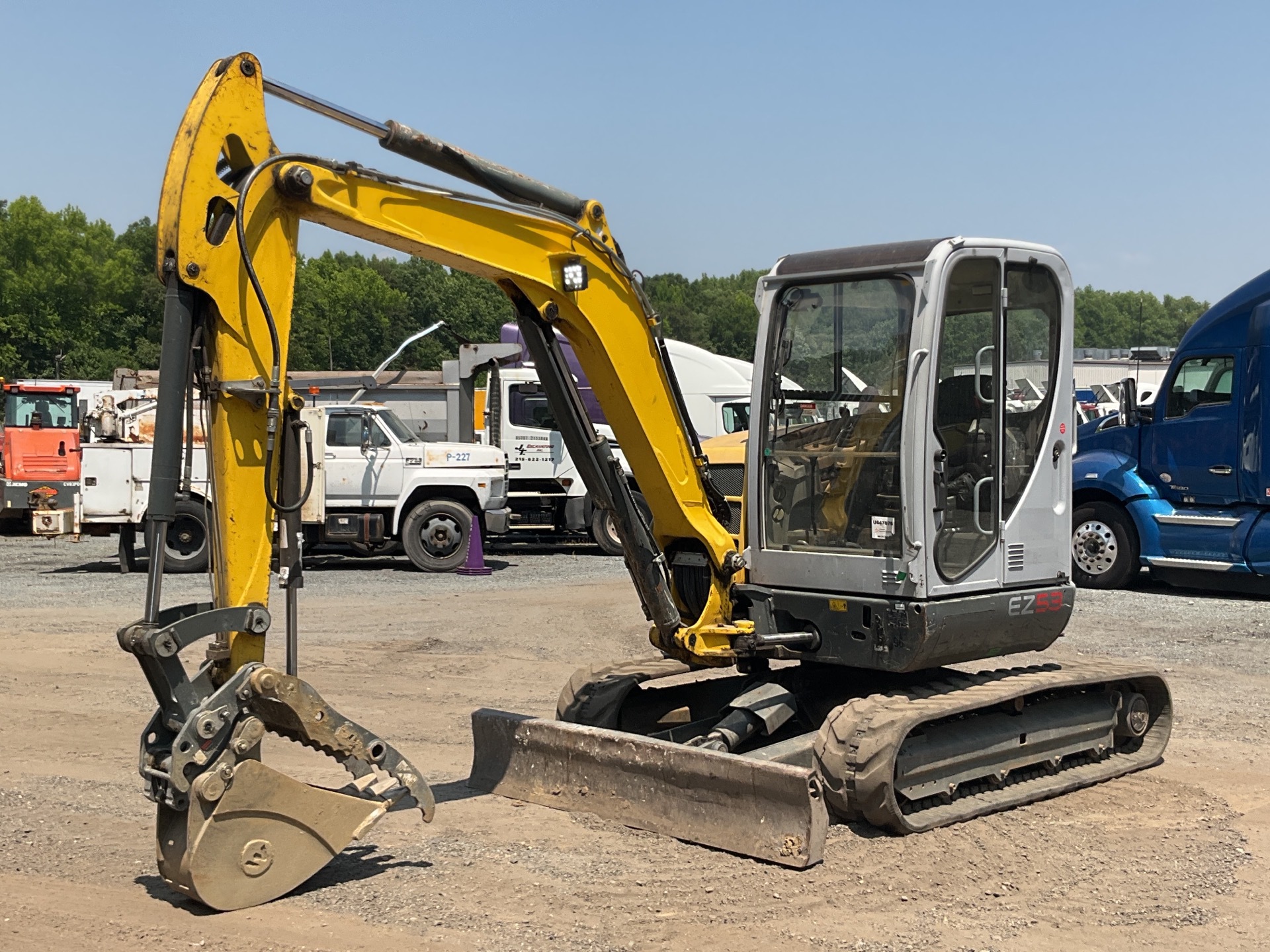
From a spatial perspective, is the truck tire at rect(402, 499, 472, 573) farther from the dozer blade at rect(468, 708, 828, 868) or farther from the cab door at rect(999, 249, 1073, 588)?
the cab door at rect(999, 249, 1073, 588)

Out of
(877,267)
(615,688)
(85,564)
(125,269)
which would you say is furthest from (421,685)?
(125,269)

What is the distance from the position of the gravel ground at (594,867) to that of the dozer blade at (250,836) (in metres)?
0.12

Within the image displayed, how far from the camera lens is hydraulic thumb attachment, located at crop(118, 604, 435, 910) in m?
5.27

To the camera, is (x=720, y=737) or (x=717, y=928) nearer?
(x=717, y=928)

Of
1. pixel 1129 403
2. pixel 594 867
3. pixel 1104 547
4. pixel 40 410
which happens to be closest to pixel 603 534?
pixel 1104 547

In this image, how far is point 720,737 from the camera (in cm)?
710

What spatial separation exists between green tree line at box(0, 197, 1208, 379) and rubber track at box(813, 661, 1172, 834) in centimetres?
4637

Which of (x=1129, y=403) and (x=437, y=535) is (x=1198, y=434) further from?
(x=437, y=535)

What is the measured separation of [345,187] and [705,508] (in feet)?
8.67

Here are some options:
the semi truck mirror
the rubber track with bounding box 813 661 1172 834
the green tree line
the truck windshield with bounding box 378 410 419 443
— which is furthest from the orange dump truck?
the green tree line

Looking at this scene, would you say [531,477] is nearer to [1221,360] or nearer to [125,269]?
[1221,360]

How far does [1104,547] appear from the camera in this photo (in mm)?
16312

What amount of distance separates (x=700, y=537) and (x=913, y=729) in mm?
1477

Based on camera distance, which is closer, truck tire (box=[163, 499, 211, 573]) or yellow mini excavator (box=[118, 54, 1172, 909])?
yellow mini excavator (box=[118, 54, 1172, 909])
